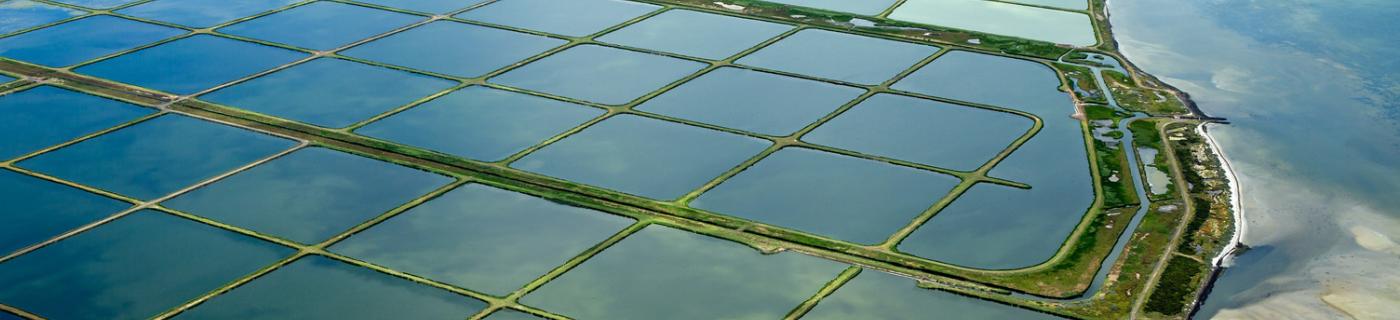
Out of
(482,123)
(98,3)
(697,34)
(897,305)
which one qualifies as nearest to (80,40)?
(98,3)

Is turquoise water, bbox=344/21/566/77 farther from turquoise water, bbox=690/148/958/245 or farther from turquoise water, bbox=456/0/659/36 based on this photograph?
turquoise water, bbox=690/148/958/245

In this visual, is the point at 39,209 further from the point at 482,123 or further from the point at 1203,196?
the point at 1203,196

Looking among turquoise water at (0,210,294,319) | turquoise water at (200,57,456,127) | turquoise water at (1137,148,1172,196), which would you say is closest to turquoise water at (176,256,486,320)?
turquoise water at (0,210,294,319)

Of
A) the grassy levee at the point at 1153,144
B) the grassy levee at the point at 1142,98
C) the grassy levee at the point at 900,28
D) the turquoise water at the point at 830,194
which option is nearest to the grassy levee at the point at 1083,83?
the grassy levee at the point at 1142,98

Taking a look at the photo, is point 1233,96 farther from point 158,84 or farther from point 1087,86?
point 158,84

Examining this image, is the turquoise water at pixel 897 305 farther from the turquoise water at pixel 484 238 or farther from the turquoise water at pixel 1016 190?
the turquoise water at pixel 484 238

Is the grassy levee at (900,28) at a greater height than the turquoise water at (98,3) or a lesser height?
lesser

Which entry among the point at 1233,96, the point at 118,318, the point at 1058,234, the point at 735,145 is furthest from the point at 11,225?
the point at 1233,96
